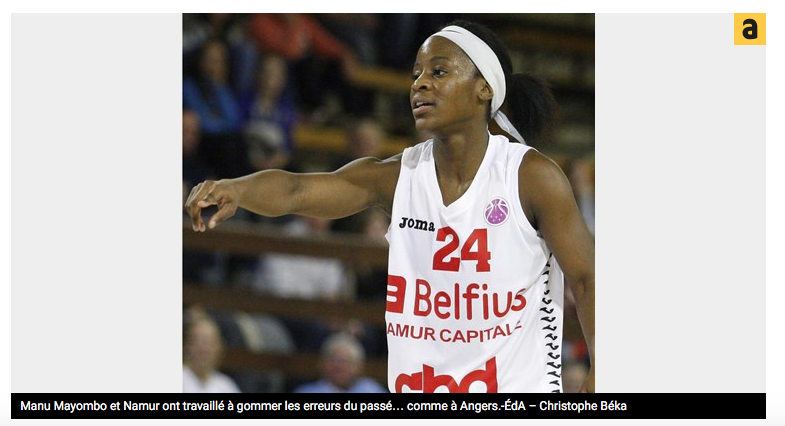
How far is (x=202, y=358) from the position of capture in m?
5.63

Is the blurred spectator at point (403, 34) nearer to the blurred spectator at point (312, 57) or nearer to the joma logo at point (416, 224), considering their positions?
the blurred spectator at point (312, 57)

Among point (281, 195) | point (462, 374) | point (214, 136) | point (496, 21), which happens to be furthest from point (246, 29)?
point (462, 374)

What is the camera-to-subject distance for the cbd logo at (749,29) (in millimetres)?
4254

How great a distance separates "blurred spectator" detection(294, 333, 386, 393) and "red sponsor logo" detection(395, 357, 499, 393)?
220cm

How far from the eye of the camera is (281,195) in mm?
3742

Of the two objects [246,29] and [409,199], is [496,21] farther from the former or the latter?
[409,199]

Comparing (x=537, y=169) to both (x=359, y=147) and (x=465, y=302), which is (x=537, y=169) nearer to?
(x=465, y=302)

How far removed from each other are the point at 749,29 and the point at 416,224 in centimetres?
167

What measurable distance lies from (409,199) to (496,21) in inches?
210

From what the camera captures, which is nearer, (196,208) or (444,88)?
(196,208)

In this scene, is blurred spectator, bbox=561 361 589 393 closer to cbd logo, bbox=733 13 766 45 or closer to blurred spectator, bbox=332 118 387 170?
blurred spectator, bbox=332 118 387 170

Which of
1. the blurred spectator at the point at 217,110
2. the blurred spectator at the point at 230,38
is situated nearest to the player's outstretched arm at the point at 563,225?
the blurred spectator at the point at 217,110

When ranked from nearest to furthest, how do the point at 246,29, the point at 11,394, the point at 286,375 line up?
the point at 11,394
the point at 286,375
the point at 246,29
